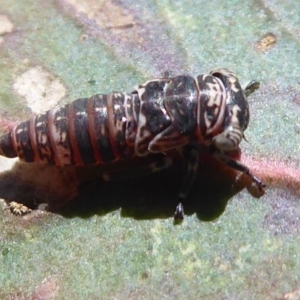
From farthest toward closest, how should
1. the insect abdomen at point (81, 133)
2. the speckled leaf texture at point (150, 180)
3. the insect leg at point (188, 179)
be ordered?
the insect leg at point (188, 179) < the insect abdomen at point (81, 133) < the speckled leaf texture at point (150, 180)

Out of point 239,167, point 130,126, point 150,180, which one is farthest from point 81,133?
point 239,167

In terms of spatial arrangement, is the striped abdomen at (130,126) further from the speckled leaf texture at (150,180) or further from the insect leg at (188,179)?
the speckled leaf texture at (150,180)

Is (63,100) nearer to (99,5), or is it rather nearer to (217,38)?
(99,5)

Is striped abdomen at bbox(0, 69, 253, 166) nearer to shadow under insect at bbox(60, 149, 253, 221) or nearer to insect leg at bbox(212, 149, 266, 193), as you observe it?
insect leg at bbox(212, 149, 266, 193)

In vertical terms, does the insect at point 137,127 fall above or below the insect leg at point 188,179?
above

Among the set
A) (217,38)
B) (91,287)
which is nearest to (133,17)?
(217,38)

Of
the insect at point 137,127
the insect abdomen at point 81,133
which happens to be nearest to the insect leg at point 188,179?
the insect at point 137,127

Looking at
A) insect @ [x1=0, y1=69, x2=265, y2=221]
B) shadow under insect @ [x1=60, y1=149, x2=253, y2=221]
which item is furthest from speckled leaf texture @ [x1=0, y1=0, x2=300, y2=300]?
insect @ [x1=0, y1=69, x2=265, y2=221]
